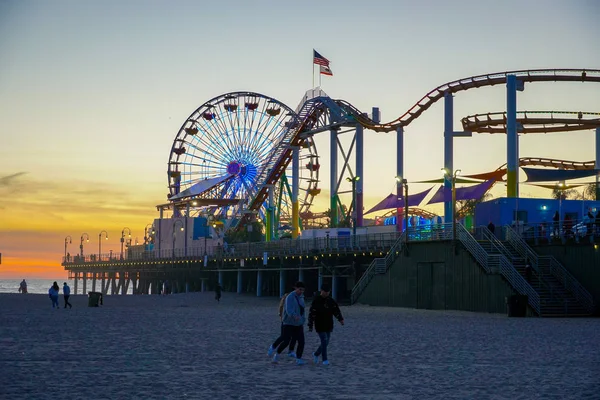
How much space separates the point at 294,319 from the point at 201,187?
88667 millimetres

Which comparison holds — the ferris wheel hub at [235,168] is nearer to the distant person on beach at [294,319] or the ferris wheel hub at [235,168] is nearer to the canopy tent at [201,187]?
the canopy tent at [201,187]

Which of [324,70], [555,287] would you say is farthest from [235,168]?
[555,287]

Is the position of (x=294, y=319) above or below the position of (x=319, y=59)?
below

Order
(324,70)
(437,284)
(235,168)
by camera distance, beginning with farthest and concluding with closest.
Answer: (235,168) < (324,70) < (437,284)

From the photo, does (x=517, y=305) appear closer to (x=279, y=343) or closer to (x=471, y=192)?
(x=471, y=192)

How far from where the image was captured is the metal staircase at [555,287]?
39594 mm

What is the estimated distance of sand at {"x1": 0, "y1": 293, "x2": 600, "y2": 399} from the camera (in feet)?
47.2

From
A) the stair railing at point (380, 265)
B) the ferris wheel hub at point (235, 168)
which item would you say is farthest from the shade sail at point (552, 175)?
the ferris wheel hub at point (235, 168)

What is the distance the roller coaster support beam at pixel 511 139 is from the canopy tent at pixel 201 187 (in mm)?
51401

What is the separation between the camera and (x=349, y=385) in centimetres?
1519

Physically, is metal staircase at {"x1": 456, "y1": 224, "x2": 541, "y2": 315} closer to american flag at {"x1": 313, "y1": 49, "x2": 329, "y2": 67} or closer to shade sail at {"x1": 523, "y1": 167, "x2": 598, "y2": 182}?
shade sail at {"x1": 523, "y1": 167, "x2": 598, "y2": 182}

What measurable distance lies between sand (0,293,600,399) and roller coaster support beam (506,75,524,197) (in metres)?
22.3

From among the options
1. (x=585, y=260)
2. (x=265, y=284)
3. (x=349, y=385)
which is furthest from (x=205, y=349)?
(x=265, y=284)

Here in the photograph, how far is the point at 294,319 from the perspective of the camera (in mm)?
19141
